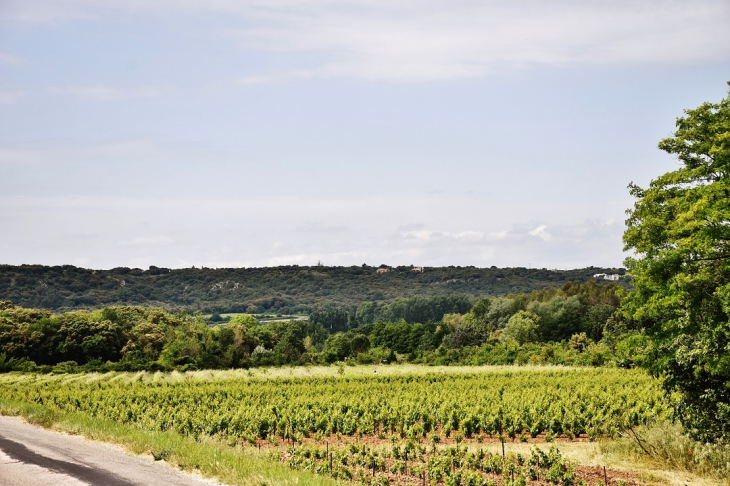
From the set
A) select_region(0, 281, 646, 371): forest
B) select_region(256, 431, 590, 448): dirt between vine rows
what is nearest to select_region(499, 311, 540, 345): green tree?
select_region(0, 281, 646, 371): forest

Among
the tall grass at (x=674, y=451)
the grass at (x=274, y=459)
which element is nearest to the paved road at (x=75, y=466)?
the grass at (x=274, y=459)

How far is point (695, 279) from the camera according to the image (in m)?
20.5

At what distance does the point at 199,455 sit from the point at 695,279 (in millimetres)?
16306

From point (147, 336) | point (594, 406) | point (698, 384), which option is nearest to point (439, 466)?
point (698, 384)

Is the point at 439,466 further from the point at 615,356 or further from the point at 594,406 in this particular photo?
the point at 615,356

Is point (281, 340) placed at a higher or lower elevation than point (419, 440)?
lower

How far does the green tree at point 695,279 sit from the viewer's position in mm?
19375

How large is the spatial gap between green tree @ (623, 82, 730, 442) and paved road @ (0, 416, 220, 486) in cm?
1557

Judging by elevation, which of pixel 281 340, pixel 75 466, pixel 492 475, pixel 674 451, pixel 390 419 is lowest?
pixel 281 340

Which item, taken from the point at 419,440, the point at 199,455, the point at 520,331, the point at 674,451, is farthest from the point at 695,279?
the point at 520,331

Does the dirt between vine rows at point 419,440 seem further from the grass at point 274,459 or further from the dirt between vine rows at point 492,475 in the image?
the grass at point 274,459

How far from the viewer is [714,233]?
19359mm

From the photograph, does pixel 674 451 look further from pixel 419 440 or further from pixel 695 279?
pixel 419 440

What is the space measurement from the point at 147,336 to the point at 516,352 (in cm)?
4981
